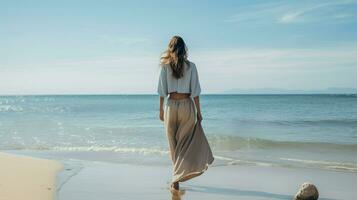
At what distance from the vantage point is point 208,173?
299 inches

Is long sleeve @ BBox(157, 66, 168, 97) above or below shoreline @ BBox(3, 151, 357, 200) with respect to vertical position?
above

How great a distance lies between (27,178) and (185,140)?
2.39 meters

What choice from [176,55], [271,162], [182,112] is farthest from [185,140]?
[271,162]

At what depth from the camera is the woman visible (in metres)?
6.01

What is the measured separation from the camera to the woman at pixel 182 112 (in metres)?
6.01

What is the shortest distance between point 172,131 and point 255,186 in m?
1.44

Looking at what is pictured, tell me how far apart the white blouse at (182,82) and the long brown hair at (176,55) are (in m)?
0.06

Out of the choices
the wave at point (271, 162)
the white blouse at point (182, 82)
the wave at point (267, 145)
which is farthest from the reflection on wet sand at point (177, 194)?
the wave at point (267, 145)

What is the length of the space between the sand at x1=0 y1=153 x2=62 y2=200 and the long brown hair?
7.15 ft

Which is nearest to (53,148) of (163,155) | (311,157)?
(163,155)

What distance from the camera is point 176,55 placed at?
19.5 feet

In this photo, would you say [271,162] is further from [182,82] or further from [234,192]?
[182,82]

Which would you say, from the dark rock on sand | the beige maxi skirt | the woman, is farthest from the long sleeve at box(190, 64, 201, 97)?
the dark rock on sand

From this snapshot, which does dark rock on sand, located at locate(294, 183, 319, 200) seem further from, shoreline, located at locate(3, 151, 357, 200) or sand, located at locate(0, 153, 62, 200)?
sand, located at locate(0, 153, 62, 200)
